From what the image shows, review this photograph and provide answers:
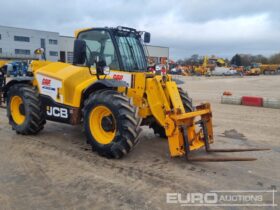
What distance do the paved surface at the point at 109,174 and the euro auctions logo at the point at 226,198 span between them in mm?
107

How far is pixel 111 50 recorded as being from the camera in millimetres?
6430

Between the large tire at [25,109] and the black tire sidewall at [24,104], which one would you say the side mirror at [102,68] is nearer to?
the large tire at [25,109]

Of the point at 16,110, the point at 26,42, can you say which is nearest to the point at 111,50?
the point at 16,110

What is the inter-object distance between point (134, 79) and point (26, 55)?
69.9 meters

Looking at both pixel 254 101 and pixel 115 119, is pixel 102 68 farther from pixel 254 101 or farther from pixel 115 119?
pixel 254 101

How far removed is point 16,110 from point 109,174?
154 inches

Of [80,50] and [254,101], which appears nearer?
[80,50]

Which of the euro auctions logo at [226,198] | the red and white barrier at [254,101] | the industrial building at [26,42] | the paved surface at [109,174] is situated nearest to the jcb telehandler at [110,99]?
the paved surface at [109,174]

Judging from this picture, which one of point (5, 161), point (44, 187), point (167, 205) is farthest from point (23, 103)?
point (167, 205)

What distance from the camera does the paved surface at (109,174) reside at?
412 centimetres

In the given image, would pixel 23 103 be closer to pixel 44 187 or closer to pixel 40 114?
pixel 40 114

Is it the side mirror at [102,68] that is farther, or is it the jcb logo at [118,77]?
the jcb logo at [118,77]

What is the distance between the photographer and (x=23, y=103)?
23.9 ft

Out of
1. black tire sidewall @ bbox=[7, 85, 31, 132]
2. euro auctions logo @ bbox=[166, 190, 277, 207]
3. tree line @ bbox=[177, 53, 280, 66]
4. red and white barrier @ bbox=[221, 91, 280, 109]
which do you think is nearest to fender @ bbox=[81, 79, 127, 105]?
black tire sidewall @ bbox=[7, 85, 31, 132]
